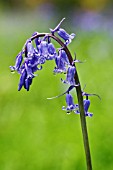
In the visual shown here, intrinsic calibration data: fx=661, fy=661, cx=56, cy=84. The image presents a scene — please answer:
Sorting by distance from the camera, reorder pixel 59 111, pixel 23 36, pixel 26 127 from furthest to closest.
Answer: pixel 23 36
pixel 59 111
pixel 26 127

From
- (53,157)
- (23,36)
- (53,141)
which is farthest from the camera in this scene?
(23,36)

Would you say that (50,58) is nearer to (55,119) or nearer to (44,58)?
(44,58)

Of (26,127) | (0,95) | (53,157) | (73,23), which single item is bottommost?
(53,157)

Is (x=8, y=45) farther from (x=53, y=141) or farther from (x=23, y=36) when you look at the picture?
(x=53, y=141)

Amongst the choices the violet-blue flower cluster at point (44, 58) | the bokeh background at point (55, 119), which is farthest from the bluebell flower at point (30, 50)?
the bokeh background at point (55, 119)

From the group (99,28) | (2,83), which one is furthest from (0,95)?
(99,28)

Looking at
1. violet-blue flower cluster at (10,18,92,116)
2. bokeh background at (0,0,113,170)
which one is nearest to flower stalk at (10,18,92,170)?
violet-blue flower cluster at (10,18,92,116)

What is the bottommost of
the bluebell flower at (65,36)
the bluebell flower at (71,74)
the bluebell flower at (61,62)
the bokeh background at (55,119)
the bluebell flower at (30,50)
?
the bluebell flower at (71,74)

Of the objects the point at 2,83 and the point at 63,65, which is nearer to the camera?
the point at 63,65

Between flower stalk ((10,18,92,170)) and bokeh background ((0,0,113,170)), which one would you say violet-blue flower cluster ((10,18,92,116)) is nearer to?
flower stalk ((10,18,92,170))

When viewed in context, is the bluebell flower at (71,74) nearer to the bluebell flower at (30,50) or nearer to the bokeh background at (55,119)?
the bluebell flower at (30,50)
